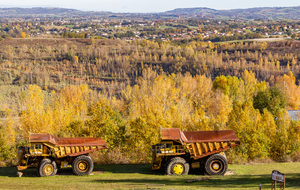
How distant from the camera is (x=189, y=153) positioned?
23469 millimetres

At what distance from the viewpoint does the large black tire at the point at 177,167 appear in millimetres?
22906

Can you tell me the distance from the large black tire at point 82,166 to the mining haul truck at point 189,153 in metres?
4.30

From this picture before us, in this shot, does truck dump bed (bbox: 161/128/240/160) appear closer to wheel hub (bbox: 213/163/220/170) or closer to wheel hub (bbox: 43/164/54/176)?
wheel hub (bbox: 213/163/220/170)

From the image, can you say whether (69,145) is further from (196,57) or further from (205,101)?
(196,57)

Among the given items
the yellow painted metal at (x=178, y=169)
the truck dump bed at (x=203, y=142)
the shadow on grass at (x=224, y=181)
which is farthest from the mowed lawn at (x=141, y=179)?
the truck dump bed at (x=203, y=142)

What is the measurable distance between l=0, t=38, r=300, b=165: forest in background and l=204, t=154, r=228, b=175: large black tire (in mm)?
4935

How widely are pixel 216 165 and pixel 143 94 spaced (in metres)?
46.8

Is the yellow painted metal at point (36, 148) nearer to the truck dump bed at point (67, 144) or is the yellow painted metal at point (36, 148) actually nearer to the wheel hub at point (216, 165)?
the truck dump bed at point (67, 144)

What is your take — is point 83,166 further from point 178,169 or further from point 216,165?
point 216,165

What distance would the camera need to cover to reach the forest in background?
32500 millimetres

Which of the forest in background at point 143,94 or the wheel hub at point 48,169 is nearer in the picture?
the wheel hub at point 48,169

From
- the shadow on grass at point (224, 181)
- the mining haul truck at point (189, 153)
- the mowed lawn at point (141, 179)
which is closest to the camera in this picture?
the shadow on grass at point (224, 181)

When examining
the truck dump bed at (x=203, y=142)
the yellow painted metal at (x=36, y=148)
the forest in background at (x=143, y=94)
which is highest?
the truck dump bed at (x=203, y=142)

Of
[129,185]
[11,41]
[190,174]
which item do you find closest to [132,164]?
→ [190,174]
